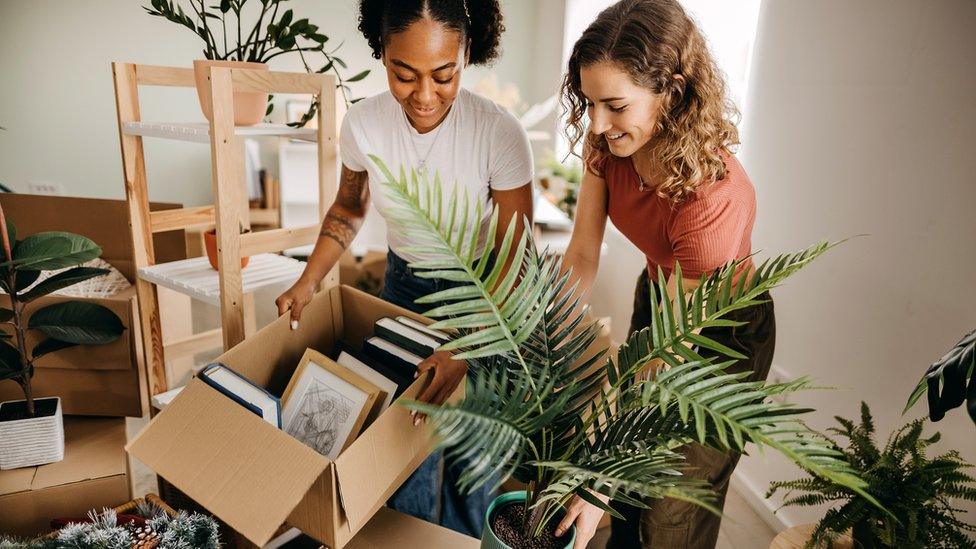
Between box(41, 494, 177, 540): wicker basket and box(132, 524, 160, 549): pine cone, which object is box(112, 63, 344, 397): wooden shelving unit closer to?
box(41, 494, 177, 540): wicker basket

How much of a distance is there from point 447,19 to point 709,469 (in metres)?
1.03

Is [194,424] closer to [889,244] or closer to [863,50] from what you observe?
[889,244]

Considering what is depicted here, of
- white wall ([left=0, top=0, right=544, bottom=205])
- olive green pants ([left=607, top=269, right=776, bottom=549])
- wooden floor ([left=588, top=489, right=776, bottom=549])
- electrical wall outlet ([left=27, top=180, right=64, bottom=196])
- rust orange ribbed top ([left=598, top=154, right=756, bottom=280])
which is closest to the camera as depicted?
rust orange ribbed top ([left=598, top=154, right=756, bottom=280])

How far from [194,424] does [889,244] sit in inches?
58.5

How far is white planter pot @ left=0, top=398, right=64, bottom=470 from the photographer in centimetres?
136

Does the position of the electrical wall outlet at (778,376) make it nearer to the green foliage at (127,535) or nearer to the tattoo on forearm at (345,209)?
the tattoo on forearm at (345,209)

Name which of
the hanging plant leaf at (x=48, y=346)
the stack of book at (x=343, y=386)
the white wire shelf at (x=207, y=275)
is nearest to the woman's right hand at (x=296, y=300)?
the stack of book at (x=343, y=386)

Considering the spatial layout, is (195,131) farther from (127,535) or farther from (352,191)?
(127,535)

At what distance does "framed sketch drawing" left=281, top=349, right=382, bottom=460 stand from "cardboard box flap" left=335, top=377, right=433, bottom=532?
18 centimetres

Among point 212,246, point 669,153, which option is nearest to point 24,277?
point 212,246

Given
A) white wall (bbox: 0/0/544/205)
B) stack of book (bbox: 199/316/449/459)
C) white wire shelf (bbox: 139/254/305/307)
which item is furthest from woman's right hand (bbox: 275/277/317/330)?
white wall (bbox: 0/0/544/205)

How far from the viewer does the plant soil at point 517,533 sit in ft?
2.81

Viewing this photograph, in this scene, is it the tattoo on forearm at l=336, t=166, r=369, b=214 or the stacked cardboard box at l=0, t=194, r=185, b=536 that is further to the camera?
the tattoo on forearm at l=336, t=166, r=369, b=214

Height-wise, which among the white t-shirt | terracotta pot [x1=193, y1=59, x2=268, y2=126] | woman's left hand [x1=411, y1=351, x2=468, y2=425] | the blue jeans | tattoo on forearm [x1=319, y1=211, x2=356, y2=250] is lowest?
the blue jeans
